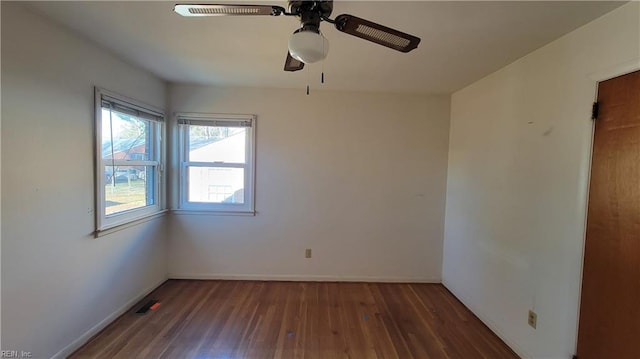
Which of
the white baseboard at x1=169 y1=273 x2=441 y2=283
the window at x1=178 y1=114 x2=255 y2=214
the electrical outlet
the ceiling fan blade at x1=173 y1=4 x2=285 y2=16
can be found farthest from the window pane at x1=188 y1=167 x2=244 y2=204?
the electrical outlet

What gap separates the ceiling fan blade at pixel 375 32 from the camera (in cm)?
119

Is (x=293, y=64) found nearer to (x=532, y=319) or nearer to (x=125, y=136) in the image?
(x=125, y=136)

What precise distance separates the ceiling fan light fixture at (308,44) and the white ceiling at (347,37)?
35 cm

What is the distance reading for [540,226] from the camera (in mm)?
1908

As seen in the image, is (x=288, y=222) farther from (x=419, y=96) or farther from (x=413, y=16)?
(x=413, y=16)

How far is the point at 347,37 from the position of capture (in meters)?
1.82

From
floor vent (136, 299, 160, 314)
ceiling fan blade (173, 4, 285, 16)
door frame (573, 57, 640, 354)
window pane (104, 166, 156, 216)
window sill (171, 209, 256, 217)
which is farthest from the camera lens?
window sill (171, 209, 256, 217)

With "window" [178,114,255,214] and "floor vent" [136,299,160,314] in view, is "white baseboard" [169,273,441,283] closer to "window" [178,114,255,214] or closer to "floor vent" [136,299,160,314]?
"floor vent" [136,299,160,314]

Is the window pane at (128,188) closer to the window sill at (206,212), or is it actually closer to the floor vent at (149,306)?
the window sill at (206,212)

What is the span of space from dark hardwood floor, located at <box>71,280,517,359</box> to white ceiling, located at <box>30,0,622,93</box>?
2301 millimetres

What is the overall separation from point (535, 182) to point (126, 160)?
3.44 m

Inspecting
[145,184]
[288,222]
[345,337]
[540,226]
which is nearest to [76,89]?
[145,184]

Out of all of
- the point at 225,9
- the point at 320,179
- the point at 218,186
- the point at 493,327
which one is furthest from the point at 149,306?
the point at 493,327

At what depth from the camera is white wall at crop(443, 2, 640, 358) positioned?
162 centimetres
